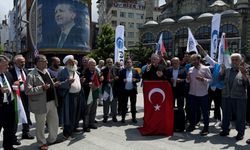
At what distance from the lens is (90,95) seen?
827 cm

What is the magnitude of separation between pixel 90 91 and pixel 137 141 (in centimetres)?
192

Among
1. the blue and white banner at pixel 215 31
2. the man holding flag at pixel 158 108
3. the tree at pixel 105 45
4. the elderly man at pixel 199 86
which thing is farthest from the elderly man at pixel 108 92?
the tree at pixel 105 45

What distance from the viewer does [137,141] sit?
725 centimetres

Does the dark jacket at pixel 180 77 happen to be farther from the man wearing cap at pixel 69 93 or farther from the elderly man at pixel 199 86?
the man wearing cap at pixel 69 93

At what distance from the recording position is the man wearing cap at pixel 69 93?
7242mm

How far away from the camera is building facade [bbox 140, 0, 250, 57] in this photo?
180ft

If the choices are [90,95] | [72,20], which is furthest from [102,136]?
[72,20]

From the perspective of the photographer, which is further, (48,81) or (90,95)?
(90,95)

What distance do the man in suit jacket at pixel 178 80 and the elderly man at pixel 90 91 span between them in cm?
201

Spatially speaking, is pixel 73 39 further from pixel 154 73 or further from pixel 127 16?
pixel 127 16

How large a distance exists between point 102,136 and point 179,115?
2.09 m

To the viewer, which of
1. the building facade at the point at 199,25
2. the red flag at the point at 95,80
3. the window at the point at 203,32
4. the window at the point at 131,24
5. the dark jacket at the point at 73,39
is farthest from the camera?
the window at the point at 131,24

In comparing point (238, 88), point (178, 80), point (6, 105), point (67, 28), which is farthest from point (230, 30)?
point (6, 105)

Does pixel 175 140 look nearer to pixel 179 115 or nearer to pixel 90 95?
pixel 179 115
